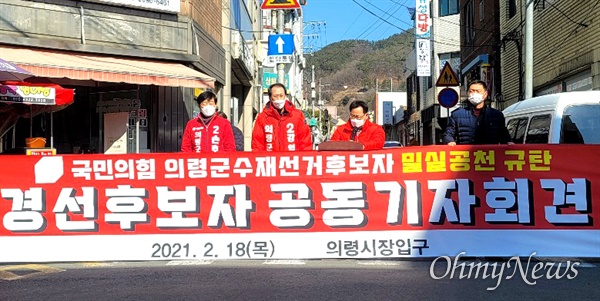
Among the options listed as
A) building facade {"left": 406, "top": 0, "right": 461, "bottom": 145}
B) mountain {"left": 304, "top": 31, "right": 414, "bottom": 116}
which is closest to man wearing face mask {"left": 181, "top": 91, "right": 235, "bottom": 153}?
building facade {"left": 406, "top": 0, "right": 461, "bottom": 145}

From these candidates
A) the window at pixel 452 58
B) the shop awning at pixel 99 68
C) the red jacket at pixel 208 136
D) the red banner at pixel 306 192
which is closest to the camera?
the red banner at pixel 306 192

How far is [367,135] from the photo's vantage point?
8516 mm

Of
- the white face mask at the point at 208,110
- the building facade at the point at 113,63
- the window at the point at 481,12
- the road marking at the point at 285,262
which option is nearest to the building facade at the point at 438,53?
the window at the point at 481,12

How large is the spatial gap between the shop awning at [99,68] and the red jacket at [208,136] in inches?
148

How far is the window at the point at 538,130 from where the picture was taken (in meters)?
9.11

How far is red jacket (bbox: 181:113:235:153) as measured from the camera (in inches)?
351

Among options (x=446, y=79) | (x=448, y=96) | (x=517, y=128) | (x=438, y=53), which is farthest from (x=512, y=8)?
(x=438, y=53)

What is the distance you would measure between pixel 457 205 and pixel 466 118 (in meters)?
1.58

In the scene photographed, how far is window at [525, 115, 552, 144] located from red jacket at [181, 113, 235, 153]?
4.12m

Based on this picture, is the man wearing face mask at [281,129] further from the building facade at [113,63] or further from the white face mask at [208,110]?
the building facade at [113,63]

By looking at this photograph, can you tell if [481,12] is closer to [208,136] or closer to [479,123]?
[479,123]

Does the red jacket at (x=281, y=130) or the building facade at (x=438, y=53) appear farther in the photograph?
the building facade at (x=438, y=53)

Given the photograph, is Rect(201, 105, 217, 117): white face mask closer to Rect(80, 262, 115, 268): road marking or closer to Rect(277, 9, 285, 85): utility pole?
Rect(80, 262, 115, 268): road marking

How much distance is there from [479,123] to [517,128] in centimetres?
244
